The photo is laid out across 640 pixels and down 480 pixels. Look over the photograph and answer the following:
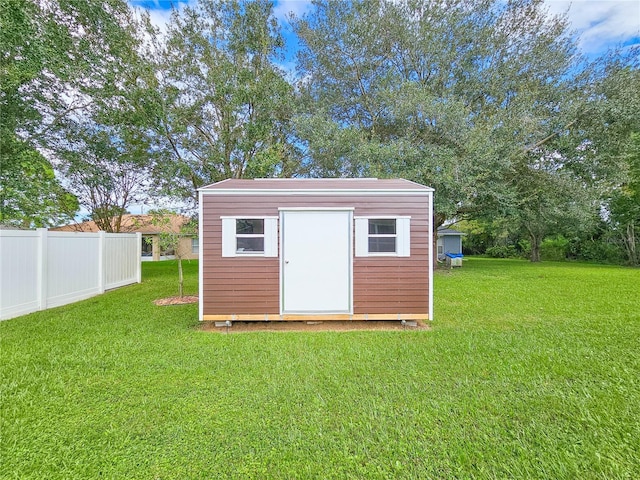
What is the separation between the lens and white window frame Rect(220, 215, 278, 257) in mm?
5027

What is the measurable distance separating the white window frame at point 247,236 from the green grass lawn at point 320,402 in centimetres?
139

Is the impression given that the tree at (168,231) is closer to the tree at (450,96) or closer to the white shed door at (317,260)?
the white shed door at (317,260)

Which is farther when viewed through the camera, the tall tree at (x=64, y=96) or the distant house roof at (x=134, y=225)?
the distant house roof at (x=134, y=225)

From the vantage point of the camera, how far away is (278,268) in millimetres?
5066

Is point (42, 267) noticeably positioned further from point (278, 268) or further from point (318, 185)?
point (318, 185)

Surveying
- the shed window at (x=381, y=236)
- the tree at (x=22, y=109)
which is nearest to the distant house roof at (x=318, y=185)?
the shed window at (x=381, y=236)

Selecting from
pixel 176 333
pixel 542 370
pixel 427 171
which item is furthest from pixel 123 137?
pixel 542 370

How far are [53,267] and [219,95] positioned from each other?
7.37 m

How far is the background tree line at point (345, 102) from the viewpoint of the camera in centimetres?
952

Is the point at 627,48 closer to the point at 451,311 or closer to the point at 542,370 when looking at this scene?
the point at 451,311

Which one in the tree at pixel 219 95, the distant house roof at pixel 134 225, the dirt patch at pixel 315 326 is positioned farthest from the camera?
the tree at pixel 219 95

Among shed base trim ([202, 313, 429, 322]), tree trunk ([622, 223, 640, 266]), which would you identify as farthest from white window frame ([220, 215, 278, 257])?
tree trunk ([622, 223, 640, 266])

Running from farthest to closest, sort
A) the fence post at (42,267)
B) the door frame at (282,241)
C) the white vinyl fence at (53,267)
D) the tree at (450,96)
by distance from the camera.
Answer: the tree at (450,96) < the fence post at (42,267) < the white vinyl fence at (53,267) < the door frame at (282,241)

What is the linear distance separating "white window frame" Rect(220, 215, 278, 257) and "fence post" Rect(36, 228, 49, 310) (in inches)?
158
